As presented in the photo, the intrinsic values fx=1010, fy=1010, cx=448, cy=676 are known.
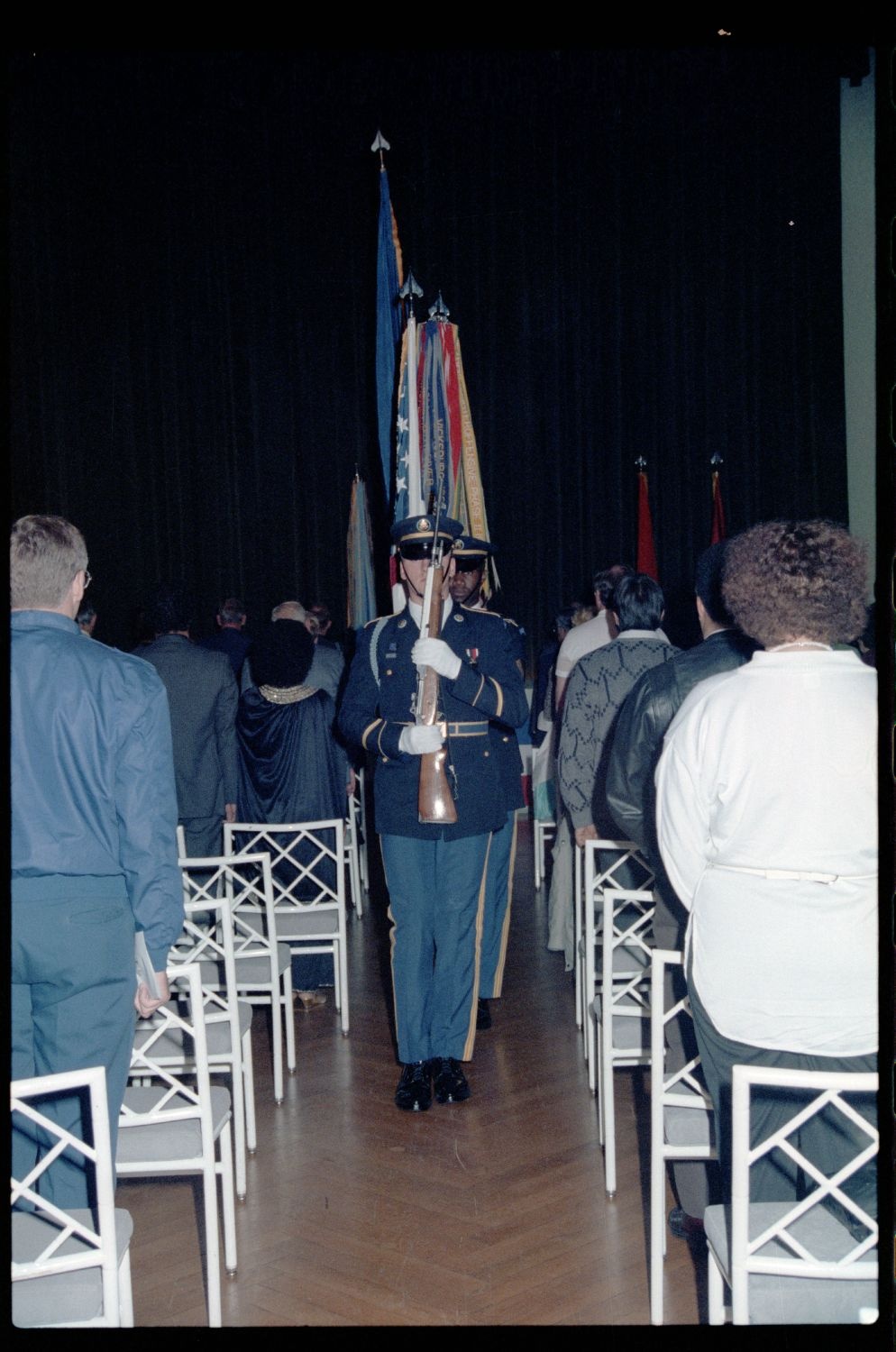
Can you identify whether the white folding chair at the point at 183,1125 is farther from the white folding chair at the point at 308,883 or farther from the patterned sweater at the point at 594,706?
the patterned sweater at the point at 594,706

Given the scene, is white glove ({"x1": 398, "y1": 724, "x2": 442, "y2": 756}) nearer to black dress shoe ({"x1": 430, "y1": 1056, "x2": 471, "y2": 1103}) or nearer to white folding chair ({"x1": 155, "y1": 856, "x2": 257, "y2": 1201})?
white folding chair ({"x1": 155, "y1": 856, "x2": 257, "y2": 1201})

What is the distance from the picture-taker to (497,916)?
365cm

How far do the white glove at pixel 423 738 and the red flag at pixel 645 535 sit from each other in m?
5.67

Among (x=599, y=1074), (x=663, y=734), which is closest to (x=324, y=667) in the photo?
(x=599, y=1074)

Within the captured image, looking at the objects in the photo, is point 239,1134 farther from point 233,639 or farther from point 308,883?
point 233,639

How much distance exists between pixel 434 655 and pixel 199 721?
1387mm

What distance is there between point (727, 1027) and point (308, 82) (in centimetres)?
860

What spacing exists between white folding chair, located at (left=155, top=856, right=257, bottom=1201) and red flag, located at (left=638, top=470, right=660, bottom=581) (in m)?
5.91

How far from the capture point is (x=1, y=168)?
64.6 inches

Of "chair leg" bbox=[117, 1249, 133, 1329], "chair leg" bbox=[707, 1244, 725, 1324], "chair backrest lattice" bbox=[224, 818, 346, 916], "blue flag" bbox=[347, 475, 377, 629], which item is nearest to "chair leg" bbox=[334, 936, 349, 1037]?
"chair backrest lattice" bbox=[224, 818, 346, 916]

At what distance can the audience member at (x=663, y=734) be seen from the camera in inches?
86.9

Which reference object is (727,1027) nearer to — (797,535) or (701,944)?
(701,944)

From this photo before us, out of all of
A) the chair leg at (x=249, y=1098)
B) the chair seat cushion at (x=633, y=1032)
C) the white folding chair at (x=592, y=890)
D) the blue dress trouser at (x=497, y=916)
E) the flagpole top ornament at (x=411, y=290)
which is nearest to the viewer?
the chair seat cushion at (x=633, y=1032)

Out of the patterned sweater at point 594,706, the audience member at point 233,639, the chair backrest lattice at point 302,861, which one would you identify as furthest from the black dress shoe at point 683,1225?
the audience member at point 233,639
